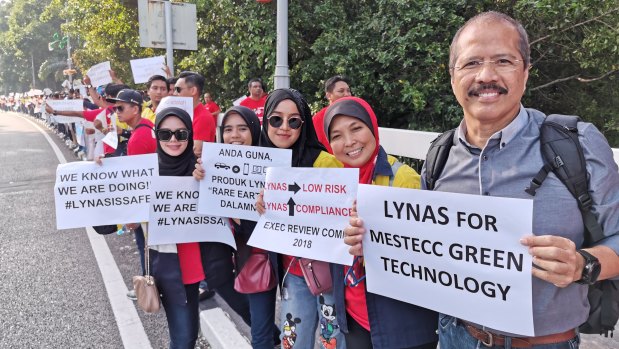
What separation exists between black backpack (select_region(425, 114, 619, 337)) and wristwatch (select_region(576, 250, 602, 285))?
82 mm

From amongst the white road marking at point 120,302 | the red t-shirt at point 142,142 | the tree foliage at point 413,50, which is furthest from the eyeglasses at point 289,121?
the tree foliage at point 413,50

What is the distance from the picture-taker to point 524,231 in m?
1.47

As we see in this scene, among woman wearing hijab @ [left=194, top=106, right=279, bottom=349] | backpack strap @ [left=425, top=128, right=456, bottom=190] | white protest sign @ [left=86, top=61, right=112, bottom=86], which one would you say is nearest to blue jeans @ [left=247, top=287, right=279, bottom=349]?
woman wearing hijab @ [left=194, top=106, right=279, bottom=349]

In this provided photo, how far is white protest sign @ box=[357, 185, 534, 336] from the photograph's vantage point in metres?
1.50

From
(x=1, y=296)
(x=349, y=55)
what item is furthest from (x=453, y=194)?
(x=349, y=55)

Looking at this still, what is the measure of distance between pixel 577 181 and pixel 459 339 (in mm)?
729

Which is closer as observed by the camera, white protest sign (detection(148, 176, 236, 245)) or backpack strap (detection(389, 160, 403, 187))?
backpack strap (detection(389, 160, 403, 187))

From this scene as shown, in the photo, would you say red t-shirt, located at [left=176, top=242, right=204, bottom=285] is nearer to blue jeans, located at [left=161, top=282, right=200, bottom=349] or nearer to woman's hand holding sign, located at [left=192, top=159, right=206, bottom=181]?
blue jeans, located at [left=161, top=282, right=200, bottom=349]

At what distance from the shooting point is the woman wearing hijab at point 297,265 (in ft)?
7.48

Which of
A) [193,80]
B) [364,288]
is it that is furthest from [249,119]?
[193,80]

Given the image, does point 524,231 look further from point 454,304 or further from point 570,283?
point 454,304

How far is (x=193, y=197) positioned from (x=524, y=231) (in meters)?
2.02

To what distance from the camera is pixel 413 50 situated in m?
7.84

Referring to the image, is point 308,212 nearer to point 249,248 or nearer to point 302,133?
point 302,133
